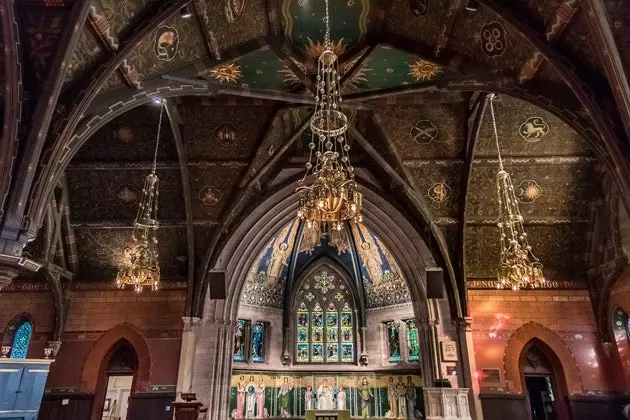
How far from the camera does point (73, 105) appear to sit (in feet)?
20.5

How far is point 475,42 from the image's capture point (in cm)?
746

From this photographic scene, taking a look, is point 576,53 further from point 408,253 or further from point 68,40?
point 408,253

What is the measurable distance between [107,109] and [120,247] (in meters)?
7.19

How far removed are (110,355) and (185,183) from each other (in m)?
5.96

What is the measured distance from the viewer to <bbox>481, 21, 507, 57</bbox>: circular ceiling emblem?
690cm

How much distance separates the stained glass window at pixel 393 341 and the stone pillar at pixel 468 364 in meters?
4.49

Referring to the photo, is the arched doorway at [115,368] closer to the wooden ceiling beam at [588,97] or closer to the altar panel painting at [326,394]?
the altar panel painting at [326,394]

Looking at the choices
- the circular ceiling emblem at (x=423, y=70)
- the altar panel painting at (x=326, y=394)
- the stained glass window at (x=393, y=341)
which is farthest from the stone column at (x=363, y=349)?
the circular ceiling emblem at (x=423, y=70)

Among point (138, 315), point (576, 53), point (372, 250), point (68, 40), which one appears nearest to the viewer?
point (68, 40)

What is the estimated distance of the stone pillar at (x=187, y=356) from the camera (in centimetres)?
1175

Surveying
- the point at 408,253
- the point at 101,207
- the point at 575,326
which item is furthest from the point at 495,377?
the point at 101,207

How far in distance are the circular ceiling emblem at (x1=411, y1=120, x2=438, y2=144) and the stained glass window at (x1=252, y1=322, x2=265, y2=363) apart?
9.77 m

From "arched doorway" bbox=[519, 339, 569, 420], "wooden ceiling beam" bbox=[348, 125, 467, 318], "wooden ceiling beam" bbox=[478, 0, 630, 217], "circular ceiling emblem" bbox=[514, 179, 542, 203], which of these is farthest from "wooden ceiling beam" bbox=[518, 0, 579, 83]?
"arched doorway" bbox=[519, 339, 569, 420]

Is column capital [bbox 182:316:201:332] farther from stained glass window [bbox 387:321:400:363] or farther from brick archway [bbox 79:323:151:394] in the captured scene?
stained glass window [bbox 387:321:400:363]
